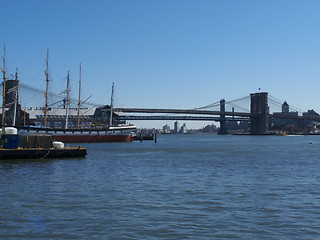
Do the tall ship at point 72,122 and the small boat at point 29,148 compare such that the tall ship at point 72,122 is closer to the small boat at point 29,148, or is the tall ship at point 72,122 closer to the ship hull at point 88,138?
the ship hull at point 88,138

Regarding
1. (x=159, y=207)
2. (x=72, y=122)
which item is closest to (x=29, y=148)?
(x=159, y=207)

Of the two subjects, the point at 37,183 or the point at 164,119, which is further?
the point at 164,119

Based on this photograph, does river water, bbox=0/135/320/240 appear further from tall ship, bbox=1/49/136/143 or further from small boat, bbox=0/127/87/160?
tall ship, bbox=1/49/136/143

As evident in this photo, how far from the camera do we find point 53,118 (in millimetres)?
155000

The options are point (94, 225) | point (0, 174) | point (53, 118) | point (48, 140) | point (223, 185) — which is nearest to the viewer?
point (94, 225)

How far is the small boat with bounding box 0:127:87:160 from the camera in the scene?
39688 mm

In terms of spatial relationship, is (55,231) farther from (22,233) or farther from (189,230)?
(189,230)

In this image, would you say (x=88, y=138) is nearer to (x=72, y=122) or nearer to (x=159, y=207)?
(x=72, y=122)

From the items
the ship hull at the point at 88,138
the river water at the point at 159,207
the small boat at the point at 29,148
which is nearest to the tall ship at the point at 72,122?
the ship hull at the point at 88,138

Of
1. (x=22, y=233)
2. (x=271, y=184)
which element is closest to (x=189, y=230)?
(x=22, y=233)

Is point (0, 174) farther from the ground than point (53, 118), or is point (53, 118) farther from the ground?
point (53, 118)

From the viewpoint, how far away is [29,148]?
41062 mm

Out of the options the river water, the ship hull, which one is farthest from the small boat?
the ship hull

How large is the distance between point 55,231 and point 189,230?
13.5 ft
